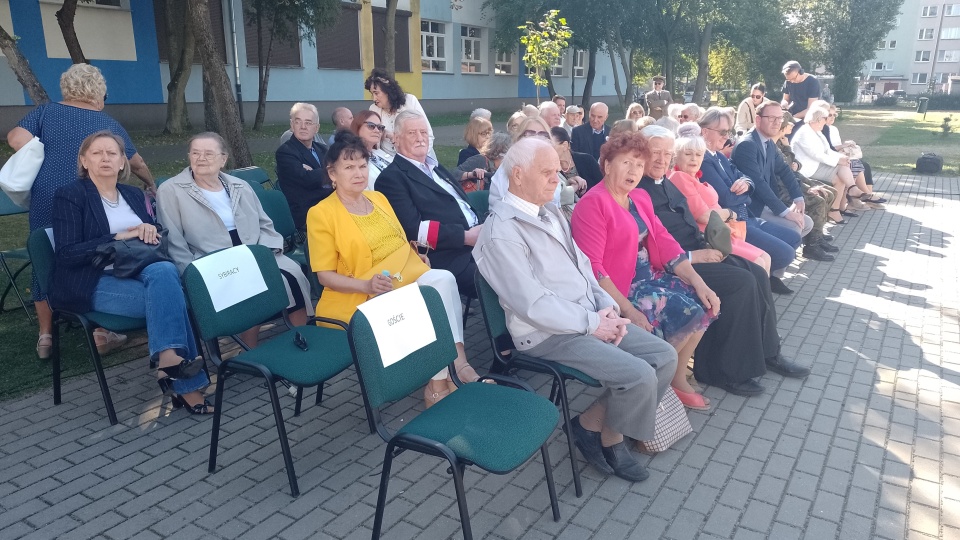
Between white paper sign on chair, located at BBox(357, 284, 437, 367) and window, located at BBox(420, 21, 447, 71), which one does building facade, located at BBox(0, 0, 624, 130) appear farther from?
white paper sign on chair, located at BBox(357, 284, 437, 367)

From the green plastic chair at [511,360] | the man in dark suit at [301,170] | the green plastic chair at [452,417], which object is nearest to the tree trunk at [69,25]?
the man in dark suit at [301,170]

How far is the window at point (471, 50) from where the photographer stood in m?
27.9

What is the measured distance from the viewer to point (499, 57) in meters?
30.0

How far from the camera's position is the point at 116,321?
11.8 ft

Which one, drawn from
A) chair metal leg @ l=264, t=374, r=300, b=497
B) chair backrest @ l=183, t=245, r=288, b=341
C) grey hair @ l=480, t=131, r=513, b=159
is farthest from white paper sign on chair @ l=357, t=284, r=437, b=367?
grey hair @ l=480, t=131, r=513, b=159

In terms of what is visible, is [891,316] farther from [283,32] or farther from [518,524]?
[283,32]

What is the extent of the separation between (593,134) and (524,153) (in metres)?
5.48

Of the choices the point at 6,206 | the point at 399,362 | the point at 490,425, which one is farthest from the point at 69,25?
the point at 490,425

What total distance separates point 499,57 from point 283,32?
15.0m

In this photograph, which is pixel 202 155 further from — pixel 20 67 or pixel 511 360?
pixel 20 67

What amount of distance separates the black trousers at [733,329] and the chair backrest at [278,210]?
3131 mm

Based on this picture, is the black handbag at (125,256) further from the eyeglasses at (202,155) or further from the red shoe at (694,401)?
the red shoe at (694,401)

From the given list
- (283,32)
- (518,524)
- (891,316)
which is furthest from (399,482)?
(283,32)

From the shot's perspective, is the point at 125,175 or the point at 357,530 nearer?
the point at 357,530
